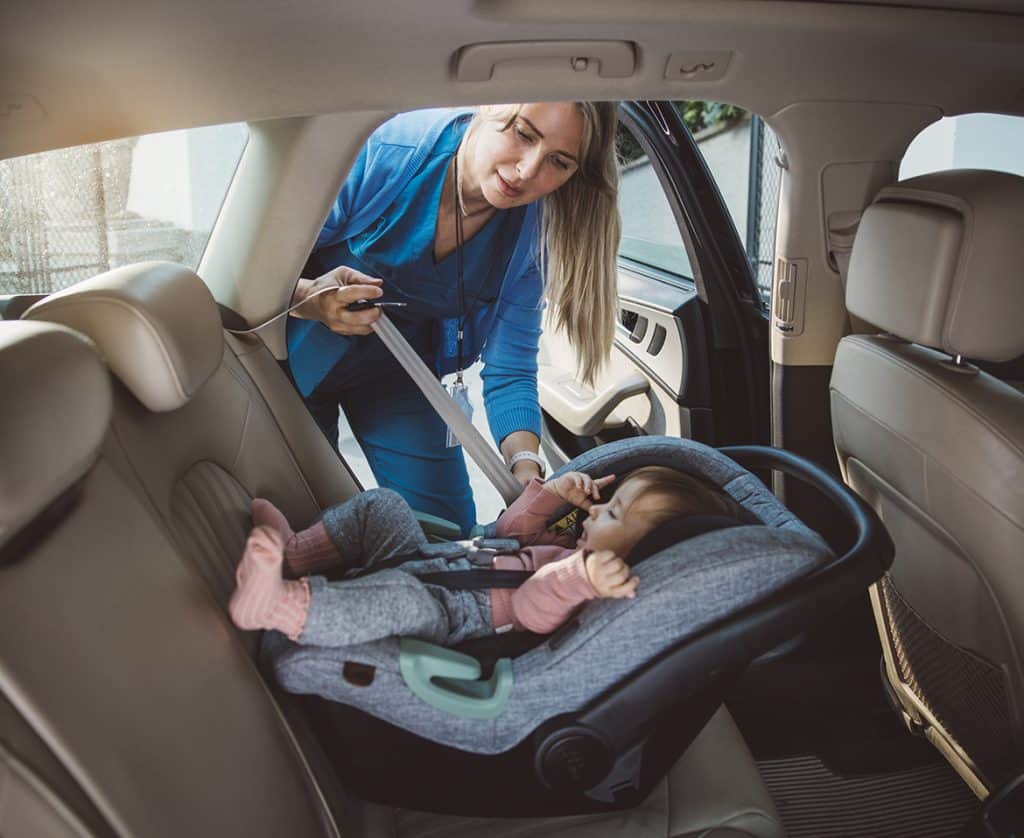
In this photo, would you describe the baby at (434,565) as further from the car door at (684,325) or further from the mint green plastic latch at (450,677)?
the car door at (684,325)

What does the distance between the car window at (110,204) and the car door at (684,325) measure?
90 cm

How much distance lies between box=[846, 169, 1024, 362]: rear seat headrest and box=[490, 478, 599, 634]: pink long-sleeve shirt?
2.09 ft

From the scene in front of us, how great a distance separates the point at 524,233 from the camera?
6.74 ft

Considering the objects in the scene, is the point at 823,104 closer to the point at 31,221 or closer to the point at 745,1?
the point at 745,1

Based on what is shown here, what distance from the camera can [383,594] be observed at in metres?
1.10

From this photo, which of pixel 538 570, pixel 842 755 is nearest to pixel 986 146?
pixel 842 755

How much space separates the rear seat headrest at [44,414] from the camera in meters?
0.75

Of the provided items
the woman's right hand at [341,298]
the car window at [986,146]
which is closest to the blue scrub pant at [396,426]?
the woman's right hand at [341,298]

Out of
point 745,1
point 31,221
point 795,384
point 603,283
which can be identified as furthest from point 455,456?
point 745,1

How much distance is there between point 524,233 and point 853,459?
87cm

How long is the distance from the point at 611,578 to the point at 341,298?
89 centimetres

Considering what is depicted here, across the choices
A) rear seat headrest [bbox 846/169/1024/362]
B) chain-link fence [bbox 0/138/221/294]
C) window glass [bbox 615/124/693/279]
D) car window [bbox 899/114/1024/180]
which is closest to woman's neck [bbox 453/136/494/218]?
window glass [bbox 615/124/693/279]

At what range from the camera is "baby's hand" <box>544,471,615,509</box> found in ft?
4.84

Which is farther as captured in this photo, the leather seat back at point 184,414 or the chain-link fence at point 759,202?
the chain-link fence at point 759,202
